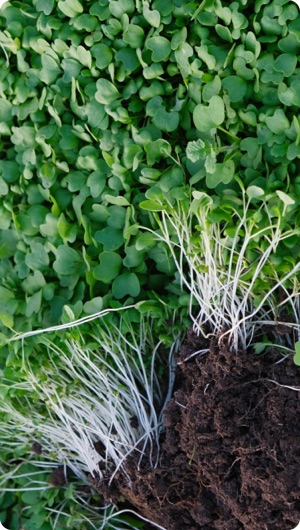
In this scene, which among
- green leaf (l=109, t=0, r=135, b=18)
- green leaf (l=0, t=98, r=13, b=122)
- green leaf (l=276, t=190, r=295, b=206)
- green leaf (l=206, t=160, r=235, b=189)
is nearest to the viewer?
green leaf (l=276, t=190, r=295, b=206)

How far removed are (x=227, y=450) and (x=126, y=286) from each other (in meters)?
0.41

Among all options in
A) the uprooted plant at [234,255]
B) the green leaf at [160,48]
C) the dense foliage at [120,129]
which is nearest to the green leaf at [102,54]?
the dense foliage at [120,129]

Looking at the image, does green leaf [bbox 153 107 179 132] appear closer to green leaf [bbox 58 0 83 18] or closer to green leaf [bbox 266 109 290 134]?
green leaf [bbox 266 109 290 134]

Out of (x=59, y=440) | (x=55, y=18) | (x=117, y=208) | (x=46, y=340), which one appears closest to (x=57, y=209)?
(x=117, y=208)

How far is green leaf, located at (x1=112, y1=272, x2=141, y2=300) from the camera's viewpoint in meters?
1.58

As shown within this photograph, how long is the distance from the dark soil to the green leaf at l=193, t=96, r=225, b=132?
0.45 meters

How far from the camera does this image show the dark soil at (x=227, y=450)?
142cm

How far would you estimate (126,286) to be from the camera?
158 centimetres

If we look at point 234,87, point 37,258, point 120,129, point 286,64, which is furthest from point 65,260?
point 286,64

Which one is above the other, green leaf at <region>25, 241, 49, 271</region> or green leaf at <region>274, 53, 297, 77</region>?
green leaf at <region>274, 53, 297, 77</region>

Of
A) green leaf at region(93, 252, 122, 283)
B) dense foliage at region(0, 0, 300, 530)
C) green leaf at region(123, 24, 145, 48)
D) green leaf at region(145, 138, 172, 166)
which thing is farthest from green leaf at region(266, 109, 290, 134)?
green leaf at region(93, 252, 122, 283)

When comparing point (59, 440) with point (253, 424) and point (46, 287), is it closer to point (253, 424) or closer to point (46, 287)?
point (46, 287)

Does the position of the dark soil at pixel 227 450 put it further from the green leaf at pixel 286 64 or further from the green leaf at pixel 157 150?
the green leaf at pixel 286 64

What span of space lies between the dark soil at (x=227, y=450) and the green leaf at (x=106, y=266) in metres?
0.23
